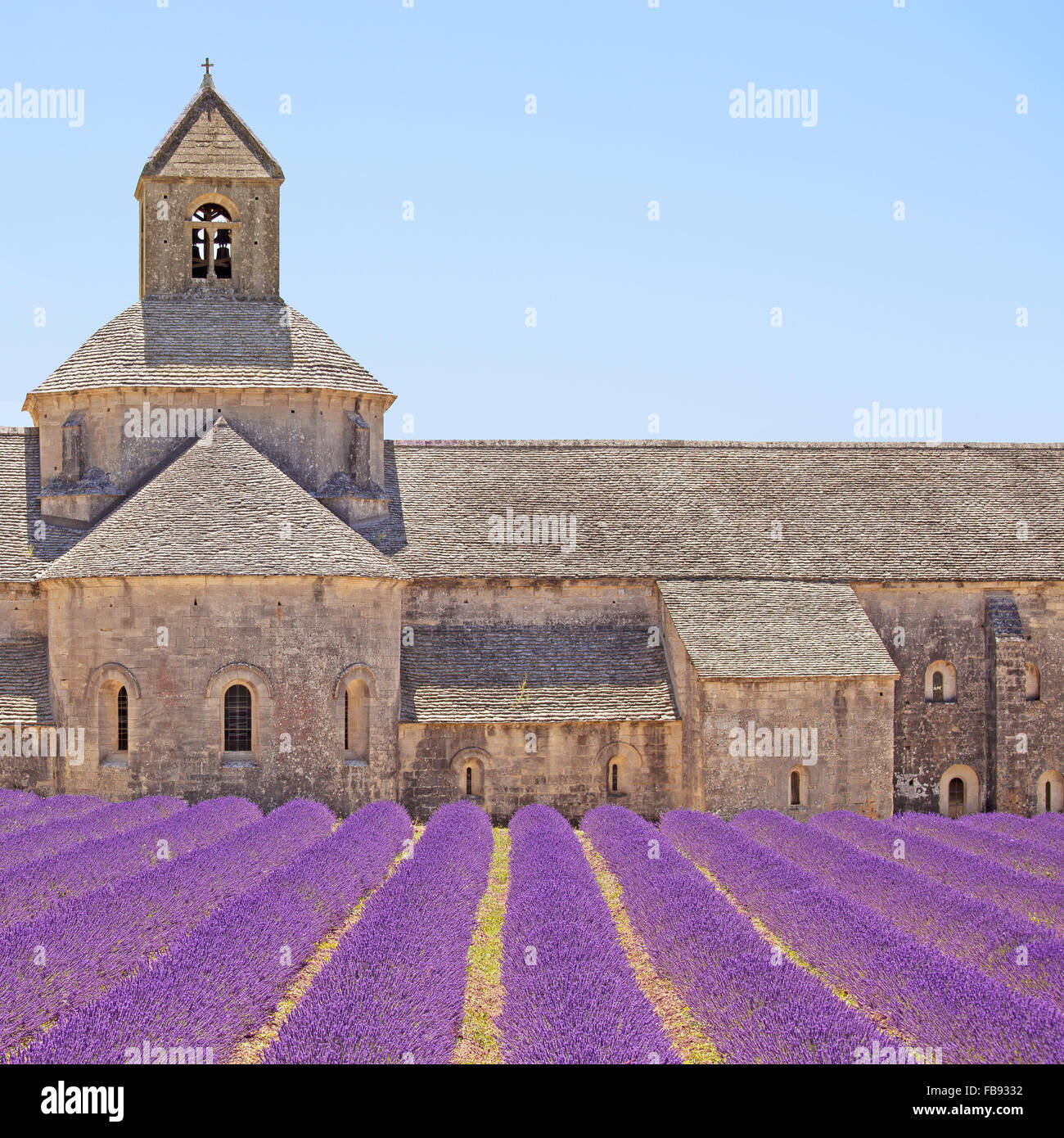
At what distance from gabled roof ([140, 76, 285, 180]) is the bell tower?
0.06 ft

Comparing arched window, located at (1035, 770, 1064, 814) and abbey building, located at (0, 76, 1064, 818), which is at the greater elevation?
abbey building, located at (0, 76, 1064, 818)

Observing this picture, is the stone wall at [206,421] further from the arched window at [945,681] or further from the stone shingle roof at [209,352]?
the arched window at [945,681]

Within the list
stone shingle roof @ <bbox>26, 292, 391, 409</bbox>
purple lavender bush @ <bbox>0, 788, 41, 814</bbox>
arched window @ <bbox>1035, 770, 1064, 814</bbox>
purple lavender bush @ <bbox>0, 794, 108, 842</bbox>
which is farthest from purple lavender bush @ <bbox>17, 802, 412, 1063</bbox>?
arched window @ <bbox>1035, 770, 1064, 814</bbox>

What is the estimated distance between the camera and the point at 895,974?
36.9 feet

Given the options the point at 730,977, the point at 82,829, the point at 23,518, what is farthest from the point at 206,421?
the point at 730,977

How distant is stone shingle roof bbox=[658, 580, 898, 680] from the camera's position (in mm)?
23641

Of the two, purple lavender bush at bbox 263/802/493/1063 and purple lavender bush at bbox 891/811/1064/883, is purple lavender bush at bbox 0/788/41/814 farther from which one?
purple lavender bush at bbox 891/811/1064/883

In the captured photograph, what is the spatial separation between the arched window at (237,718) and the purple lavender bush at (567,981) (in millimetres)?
8059

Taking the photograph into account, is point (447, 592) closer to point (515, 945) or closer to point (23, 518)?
point (23, 518)

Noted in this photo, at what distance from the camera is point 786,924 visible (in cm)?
1359

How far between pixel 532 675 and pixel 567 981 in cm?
1423

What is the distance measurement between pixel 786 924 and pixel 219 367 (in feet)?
58.9
